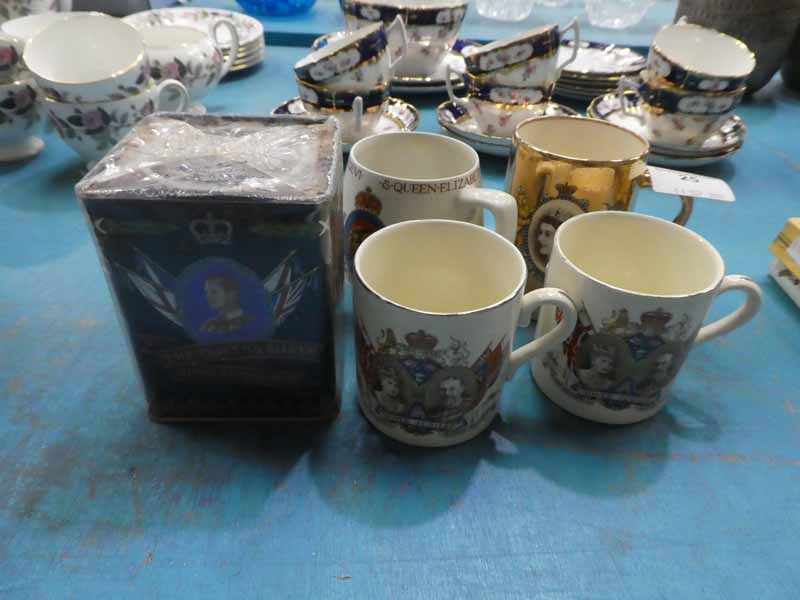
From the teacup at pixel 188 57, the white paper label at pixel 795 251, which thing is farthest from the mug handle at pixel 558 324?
the teacup at pixel 188 57

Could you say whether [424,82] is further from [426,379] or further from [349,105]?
[426,379]

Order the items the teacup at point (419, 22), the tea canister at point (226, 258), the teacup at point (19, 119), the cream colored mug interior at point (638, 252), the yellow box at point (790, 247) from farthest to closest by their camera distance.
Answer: the teacup at point (419, 22)
the teacup at point (19, 119)
the yellow box at point (790, 247)
the cream colored mug interior at point (638, 252)
the tea canister at point (226, 258)

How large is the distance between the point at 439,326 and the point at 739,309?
0.65ft

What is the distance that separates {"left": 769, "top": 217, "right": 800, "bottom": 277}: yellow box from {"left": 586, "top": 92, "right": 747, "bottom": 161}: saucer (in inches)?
6.8

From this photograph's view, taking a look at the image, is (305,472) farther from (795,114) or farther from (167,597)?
(795,114)

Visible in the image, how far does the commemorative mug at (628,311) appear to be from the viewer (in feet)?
1.09

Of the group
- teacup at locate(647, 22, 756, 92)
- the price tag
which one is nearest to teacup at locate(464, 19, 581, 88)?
teacup at locate(647, 22, 756, 92)

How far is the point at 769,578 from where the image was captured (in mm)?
299

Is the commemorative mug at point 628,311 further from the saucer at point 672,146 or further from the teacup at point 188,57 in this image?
the teacup at point 188,57

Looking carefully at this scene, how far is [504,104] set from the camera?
0.63 meters

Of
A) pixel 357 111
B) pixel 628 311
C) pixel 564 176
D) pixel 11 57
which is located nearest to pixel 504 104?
pixel 357 111

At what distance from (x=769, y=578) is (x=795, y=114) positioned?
795mm

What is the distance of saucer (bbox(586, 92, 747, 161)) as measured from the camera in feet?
2.10

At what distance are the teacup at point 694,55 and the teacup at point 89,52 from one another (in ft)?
1.70
